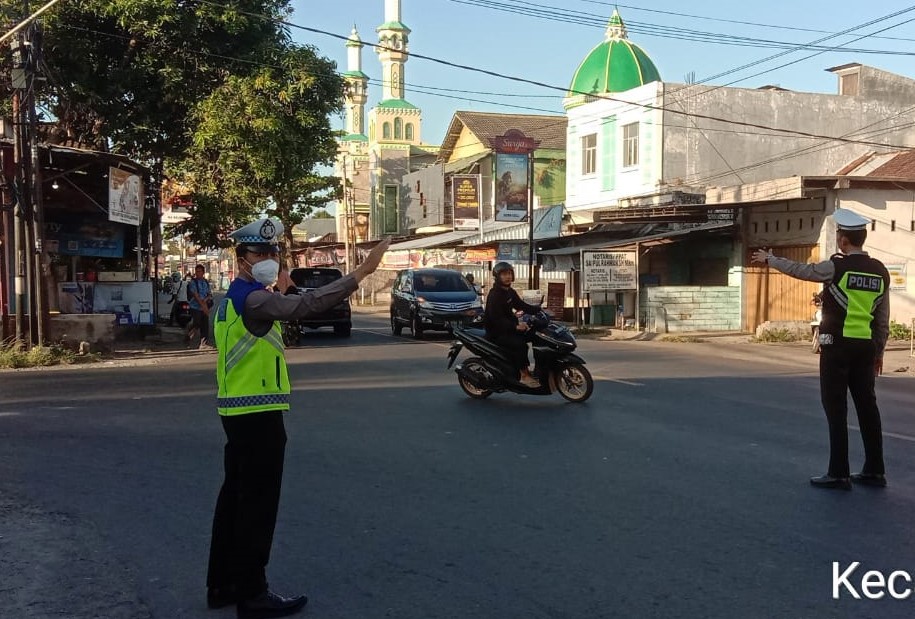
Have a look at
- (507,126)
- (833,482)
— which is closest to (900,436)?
(833,482)

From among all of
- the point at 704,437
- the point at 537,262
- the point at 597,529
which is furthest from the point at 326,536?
the point at 537,262

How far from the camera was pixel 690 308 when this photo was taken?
23734 mm

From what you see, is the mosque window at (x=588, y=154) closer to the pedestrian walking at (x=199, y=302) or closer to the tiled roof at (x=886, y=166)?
the tiled roof at (x=886, y=166)

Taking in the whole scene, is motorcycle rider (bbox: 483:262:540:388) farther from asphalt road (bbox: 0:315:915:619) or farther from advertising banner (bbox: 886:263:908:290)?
advertising banner (bbox: 886:263:908:290)

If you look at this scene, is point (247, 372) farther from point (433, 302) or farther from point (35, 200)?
point (433, 302)

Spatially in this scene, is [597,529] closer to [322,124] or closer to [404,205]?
[322,124]

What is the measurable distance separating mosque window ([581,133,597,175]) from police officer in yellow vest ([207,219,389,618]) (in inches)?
1168

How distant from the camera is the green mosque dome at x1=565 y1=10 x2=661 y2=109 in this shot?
34625 millimetres

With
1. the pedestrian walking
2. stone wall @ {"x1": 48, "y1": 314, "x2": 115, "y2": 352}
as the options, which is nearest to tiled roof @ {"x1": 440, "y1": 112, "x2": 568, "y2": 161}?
the pedestrian walking

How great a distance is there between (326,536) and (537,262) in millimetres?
26153

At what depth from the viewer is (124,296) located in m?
20.7

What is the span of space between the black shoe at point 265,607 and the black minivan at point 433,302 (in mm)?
16017

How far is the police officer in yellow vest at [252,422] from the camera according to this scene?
3.95m

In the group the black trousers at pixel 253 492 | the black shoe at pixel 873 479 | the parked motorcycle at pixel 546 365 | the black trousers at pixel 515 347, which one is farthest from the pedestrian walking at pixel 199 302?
the black trousers at pixel 253 492
